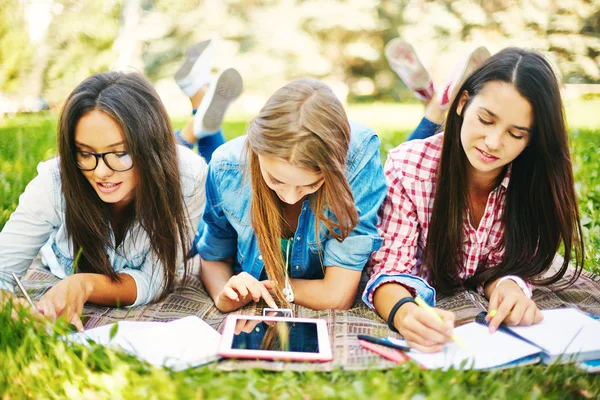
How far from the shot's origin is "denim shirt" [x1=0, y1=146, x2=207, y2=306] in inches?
82.0

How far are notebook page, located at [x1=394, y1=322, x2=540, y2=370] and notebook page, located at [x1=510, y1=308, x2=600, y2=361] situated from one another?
0.06m

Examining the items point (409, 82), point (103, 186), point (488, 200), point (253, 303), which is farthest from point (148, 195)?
point (409, 82)

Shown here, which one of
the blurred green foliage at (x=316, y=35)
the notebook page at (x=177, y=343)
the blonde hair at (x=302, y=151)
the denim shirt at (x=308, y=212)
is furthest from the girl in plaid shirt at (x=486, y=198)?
the blurred green foliage at (x=316, y=35)

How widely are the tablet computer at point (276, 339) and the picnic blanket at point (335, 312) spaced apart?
2 centimetres

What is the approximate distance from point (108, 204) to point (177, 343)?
0.72 meters

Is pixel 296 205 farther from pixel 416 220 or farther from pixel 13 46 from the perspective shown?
pixel 13 46

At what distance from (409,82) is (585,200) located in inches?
47.4

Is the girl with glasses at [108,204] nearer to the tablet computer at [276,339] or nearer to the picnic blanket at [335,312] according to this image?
the picnic blanket at [335,312]

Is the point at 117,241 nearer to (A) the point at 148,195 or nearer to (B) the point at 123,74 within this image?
(A) the point at 148,195

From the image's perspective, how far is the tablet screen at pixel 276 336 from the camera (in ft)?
5.74

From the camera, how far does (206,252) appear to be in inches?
97.9

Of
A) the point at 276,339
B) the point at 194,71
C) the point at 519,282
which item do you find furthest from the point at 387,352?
the point at 194,71

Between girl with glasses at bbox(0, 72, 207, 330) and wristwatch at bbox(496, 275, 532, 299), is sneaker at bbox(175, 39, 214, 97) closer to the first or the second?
girl with glasses at bbox(0, 72, 207, 330)

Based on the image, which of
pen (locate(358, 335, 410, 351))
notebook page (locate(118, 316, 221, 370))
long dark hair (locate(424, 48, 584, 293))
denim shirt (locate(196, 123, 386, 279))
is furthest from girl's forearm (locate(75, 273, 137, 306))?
long dark hair (locate(424, 48, 584, 293))
